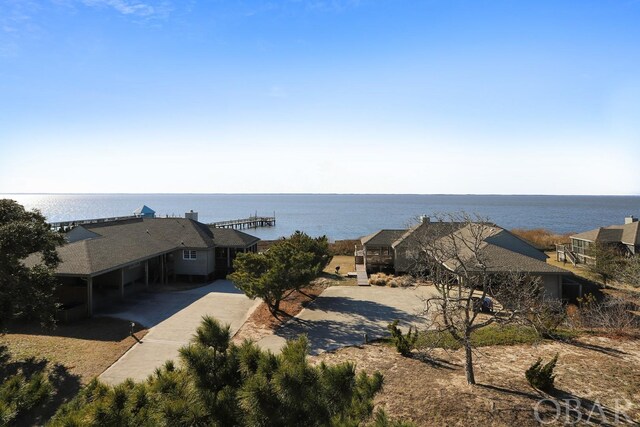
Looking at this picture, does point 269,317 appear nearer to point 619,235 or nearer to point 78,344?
point 78,344

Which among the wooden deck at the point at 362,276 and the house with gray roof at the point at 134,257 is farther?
the wooden deck at the point at 362,276

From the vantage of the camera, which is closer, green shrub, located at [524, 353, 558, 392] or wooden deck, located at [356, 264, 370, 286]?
green shrub, located at [524, 353, 558, 392]

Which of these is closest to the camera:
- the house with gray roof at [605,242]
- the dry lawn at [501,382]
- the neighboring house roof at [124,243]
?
the dry lawn at [501,382]

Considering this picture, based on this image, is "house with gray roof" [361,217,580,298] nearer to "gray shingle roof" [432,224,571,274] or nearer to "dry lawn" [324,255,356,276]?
"gray shingle roof" [432,224,571,274]

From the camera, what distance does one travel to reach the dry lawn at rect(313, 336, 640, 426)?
10219mm

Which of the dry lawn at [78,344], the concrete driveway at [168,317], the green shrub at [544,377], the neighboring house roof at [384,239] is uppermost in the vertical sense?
the neighboring house roof at [384,239]

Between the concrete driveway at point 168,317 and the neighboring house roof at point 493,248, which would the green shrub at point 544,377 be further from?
the concrete driveway at point 168,317

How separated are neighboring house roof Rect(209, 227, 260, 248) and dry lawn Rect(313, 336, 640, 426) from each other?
56.2 feet

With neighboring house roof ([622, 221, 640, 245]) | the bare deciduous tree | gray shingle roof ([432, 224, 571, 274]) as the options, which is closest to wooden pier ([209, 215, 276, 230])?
the bare deciduous tree

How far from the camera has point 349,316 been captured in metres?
20.6

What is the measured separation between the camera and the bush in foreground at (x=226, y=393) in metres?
5.02

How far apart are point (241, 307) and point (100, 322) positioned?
23.8 ft

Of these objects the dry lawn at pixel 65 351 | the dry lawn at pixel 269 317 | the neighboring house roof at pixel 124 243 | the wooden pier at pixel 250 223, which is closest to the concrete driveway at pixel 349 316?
the dry lawn at pixel 269 317

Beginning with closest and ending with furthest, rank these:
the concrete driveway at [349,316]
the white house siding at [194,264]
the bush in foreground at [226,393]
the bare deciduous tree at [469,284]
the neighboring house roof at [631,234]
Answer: the bush in foreground at [226,393]
the bare deciduous tree at [469,284]
the concrete driveway at [349,316]
the white house siding at [194,264]
the neighboring house roof at [631,234]
